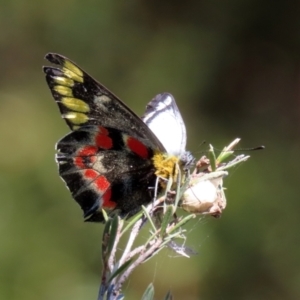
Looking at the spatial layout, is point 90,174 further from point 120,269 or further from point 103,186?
point 120,269

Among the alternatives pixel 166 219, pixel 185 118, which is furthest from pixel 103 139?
pixel 185 118

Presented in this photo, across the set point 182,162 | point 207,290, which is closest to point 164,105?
point 182,162

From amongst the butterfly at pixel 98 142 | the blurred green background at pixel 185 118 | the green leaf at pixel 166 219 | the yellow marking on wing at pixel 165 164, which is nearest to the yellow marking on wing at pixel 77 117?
the butterfly at pixel 98 142

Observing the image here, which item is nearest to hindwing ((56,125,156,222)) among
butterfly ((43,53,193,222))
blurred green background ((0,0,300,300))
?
butterfly ((43,53,193,222))

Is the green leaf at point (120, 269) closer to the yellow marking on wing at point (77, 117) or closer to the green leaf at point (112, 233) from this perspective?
the green leaf at point (112, 233)

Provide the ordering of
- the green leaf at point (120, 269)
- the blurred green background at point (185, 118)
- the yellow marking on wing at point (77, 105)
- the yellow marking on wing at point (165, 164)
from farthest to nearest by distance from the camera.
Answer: the blurred green background at point (185, 118)
the yellow marking on wing at point (77, 105)
the yellow marking on wing at point (165, 164)
the green leaf at point (120, 269)
